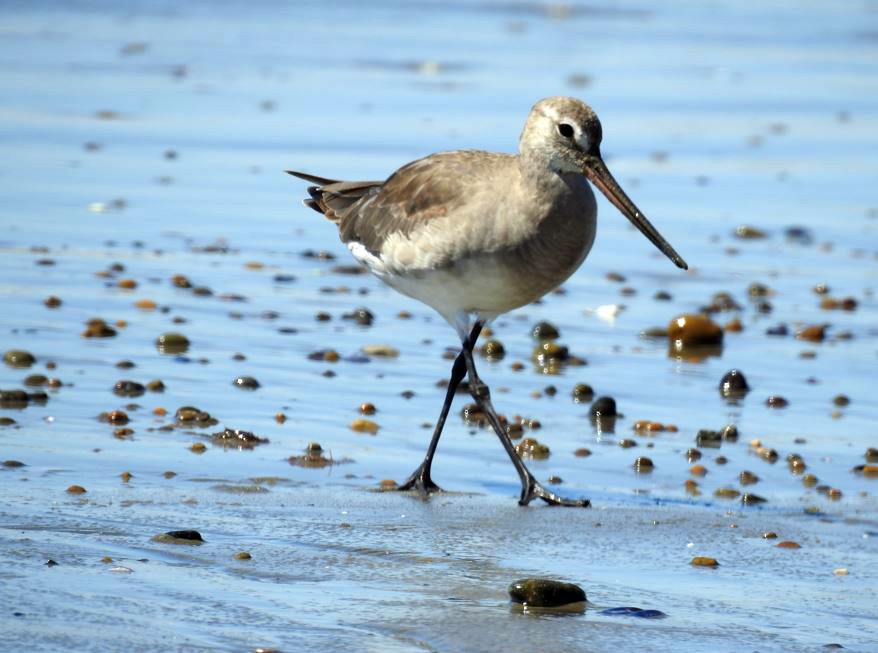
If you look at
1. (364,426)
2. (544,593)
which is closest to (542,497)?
(364,426)

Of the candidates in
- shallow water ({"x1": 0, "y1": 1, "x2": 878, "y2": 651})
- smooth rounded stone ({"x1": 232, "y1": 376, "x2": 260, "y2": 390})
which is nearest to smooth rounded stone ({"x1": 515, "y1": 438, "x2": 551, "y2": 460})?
shallow water ({"x1": 0, "y1": 1, "x2": 878, "y2": 651})

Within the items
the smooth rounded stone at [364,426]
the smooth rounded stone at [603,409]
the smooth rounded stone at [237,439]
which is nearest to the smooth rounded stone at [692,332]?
the smooth rounded stone at [603,409]

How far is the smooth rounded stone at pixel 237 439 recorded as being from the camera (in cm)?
700

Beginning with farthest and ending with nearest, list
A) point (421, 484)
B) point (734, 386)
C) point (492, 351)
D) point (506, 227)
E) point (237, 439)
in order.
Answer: point (492, 351), point (734, 386), point (237, 439), point (421, 484), point (506, 227)

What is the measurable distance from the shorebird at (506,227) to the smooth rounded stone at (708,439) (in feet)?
3.58

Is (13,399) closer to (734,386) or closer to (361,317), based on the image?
(361,317)

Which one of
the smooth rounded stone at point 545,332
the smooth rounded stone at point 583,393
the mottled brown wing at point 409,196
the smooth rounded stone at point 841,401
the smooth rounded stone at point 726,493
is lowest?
the smooth rounded stone at point 726,493

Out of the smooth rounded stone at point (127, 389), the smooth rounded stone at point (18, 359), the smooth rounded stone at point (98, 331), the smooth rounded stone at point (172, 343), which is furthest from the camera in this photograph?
the smooth rounded stone at point (98, 331)

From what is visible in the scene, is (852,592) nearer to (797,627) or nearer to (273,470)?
(797,627)

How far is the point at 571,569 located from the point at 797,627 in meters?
0.87

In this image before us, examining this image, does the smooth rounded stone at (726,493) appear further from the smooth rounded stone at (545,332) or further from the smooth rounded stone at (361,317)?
the smooth rounded stone at (361,317)

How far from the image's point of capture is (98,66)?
57.2 ft

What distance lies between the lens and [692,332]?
9.35 m

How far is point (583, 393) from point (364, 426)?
4.24 feet
